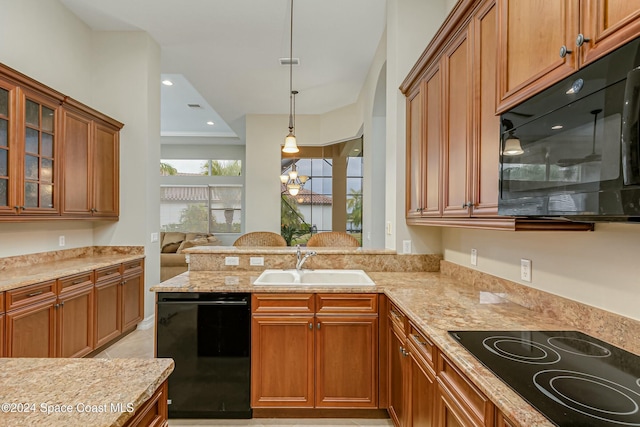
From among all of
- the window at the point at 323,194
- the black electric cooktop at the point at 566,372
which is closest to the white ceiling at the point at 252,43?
the window at the point at 323,194

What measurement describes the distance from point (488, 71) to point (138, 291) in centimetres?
391

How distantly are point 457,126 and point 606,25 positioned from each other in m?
0.94

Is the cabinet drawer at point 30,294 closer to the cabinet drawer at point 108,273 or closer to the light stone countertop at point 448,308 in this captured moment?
the cabinet drawer at point 108,273

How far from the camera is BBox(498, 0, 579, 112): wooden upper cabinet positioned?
98cm

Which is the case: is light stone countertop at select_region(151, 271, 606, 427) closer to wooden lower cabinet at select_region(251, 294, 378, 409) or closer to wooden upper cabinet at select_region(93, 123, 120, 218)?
wooden lower cabinet at select_region(251, 294, 378, 409)

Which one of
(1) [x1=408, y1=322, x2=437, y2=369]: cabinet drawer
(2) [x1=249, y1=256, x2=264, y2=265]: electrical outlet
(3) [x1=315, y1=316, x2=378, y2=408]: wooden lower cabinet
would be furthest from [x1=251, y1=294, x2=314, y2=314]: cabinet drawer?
(1) [x1=408, y1=322, x2=437, y2=369]: cabinet drawer

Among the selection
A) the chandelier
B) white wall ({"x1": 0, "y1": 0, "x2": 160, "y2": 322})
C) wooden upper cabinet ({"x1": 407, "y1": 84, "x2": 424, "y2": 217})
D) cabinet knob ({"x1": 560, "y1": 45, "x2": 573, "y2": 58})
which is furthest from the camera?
the chandelier

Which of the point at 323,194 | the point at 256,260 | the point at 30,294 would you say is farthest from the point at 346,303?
the point at 323,194

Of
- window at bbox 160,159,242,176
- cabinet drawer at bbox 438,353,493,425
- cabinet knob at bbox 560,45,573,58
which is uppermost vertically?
window at bbox 160,159,242,176

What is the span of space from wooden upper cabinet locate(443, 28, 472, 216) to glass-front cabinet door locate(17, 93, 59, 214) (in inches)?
126

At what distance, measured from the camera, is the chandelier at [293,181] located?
593cm

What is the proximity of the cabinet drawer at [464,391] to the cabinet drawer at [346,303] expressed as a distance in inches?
32.9

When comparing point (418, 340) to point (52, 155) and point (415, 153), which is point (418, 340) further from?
point (52, 155)

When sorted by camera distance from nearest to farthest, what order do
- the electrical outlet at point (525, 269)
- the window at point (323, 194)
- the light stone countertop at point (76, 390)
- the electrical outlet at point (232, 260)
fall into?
the light stone countertop at point (76, 390) < the electrical outlet at point (525, 269) < the electrical outlet at point (232, 260) < the window at point (323, 194)
